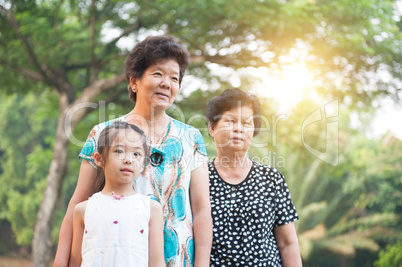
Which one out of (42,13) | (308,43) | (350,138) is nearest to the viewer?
(308,43)

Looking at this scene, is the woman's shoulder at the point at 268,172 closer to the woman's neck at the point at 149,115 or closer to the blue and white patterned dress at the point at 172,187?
the blue and white patterned dress at the point at 172,187

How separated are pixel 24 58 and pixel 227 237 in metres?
7.48

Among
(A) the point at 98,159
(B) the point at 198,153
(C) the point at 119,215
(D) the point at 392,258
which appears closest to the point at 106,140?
(A) the point at 98,159

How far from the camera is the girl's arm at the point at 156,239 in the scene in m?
1.70

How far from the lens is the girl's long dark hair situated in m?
1.75

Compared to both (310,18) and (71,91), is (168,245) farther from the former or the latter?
(71,91)

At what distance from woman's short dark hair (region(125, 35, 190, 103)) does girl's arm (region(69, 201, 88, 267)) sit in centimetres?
71

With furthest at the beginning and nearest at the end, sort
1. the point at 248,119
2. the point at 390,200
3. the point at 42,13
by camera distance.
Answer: the point at 390,200
the point at 42,13
the point at 248,119

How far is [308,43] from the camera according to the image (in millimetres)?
7188

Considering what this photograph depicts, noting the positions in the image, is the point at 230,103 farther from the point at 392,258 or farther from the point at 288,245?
the point at 392,258

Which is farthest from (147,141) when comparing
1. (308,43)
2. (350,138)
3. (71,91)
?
(350,138)

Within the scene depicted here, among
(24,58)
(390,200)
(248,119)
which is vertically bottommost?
(248,119)

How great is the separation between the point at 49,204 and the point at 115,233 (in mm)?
7033

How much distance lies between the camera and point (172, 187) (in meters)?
1.86
